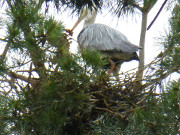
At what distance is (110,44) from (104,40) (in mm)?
184

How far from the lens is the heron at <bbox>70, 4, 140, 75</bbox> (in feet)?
15.0

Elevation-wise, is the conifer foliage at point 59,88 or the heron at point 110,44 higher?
the heron at point 110,44

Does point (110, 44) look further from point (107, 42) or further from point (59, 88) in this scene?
point (59, 88)

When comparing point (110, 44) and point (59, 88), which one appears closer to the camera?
point (59, 88)

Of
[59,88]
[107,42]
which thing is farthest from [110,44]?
[59,88]

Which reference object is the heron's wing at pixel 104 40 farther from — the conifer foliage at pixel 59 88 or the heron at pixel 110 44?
the conifer foliage at pixel 59 88

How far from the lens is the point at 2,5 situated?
2.53m

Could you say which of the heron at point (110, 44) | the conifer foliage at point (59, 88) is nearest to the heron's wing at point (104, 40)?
the heron at point (110, 44)

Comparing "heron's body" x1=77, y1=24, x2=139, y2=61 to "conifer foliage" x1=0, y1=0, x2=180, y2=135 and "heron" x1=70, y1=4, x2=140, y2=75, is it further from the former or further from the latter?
"conifer foliage" x1=0, y1=0, x2=180, y2=135

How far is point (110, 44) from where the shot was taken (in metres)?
4.76

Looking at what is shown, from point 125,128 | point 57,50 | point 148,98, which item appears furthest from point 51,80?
point 148,98

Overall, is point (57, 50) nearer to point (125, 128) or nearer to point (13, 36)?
point (13, 36)

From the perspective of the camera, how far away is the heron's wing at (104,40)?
15.2ft

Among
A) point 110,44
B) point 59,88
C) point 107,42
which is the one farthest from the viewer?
point 107,42
